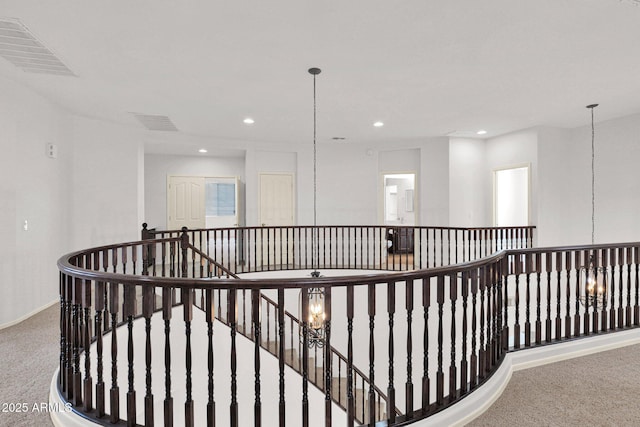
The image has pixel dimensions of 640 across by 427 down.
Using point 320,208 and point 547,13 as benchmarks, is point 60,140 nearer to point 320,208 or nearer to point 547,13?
point 320,208

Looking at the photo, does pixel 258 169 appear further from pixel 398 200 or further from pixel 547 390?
pixel 547 390

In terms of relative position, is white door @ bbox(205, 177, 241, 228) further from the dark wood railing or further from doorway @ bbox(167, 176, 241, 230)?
the dark wood railing

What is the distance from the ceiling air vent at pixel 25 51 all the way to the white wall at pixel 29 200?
66 centimetres

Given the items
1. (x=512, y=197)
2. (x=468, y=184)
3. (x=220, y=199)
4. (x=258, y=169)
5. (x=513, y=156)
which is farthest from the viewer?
(x=220, y=199)

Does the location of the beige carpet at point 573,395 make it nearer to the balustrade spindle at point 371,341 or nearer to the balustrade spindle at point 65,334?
the balustrade spindle at point 371,341

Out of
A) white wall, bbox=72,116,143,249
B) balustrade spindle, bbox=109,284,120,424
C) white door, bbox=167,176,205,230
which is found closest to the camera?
balustrade spindle, bbox=109,284,120,424

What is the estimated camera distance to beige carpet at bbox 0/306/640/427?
220 cm

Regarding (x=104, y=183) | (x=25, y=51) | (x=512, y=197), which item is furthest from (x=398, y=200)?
(x=25, y=51)

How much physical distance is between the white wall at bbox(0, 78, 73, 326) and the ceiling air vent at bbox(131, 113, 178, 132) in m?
1.13

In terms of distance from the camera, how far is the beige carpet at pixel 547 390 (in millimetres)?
2199

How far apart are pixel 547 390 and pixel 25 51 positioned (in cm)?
554

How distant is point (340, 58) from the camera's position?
356 cm

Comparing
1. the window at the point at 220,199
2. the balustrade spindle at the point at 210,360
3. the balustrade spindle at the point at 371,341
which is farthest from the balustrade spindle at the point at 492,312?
the window at the point at 220,199

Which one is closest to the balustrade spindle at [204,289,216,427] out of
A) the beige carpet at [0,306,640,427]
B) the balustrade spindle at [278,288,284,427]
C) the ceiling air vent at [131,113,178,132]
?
the balustrade spindle at [278,288,284,427]
